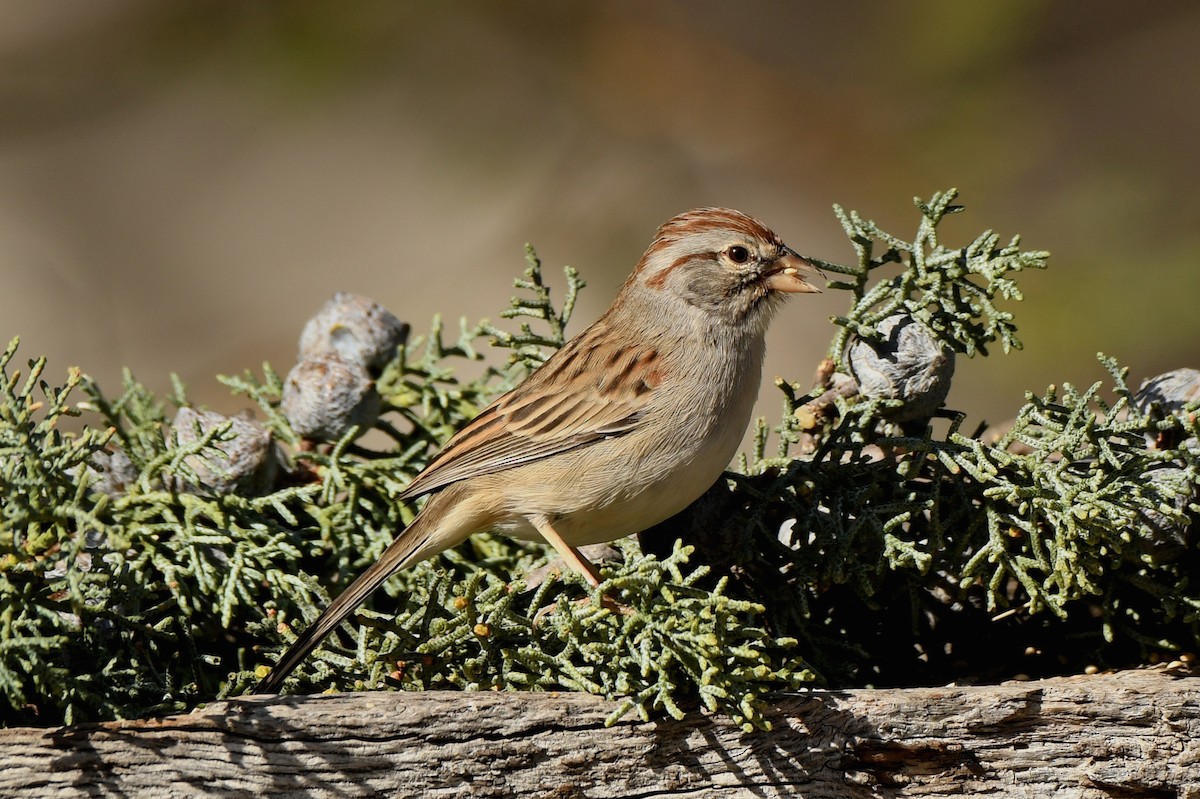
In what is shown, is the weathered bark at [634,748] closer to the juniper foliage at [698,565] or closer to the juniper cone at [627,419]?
the juniper foliage at [698,565]

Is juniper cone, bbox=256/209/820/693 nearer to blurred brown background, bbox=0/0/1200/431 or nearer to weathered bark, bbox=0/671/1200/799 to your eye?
weathered bark, bbox=0/671/1200/799

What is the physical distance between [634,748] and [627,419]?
1.67ft

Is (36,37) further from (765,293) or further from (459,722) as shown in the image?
(459,722)

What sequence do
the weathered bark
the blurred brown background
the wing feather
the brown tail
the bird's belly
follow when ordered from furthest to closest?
the blurred brown background < the wing feather < the bird's belly < the brown tail < the weathered bark

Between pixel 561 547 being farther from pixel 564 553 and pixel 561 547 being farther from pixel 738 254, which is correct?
pixel 738 254

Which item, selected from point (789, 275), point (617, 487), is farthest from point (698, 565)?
point (789, 275)

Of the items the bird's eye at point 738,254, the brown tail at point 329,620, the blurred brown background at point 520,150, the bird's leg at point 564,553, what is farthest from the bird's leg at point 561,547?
the blurred brown background at point 520,150

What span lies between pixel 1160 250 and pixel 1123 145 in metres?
0.40

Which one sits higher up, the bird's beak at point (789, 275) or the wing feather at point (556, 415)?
the bird's beak at point (789, 275)

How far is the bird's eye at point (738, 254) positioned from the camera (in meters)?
1.91

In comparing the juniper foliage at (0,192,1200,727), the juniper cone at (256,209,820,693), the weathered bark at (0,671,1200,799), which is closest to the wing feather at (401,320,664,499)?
the juniper cone at (256,209,820,693)

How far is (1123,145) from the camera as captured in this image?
11.9 feet

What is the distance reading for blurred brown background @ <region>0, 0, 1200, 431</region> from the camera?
3.54m

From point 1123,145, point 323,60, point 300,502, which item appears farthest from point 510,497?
point 1123,145
